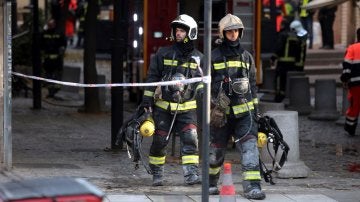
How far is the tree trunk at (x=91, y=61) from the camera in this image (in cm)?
1877

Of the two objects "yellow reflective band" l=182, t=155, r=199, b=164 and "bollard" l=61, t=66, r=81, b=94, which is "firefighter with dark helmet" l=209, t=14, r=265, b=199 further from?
"bollard" l=61, t=66, r=81, b=94

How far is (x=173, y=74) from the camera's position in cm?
1060

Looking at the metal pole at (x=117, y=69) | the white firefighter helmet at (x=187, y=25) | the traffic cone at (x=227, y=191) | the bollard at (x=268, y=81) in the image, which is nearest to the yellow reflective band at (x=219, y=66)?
the white firefighter helmet at (x=187, y=25)

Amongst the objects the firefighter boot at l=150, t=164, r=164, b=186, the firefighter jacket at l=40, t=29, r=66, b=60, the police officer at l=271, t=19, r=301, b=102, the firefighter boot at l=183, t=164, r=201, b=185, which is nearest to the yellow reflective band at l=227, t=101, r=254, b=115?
the firefighter boot at l=183, t=164, r=201, b=185

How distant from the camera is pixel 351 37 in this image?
28.0 m

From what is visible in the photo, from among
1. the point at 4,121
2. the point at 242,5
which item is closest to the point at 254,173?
the point at 4,121

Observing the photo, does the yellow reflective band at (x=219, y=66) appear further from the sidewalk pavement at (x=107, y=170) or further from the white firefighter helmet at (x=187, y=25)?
the sidewalk pavement at (x=107, y=170)

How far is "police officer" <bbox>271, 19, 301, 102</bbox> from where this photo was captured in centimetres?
2119

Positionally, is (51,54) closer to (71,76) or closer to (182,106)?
(71,76)

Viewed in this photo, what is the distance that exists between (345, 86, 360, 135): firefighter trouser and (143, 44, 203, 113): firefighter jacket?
6.15 meters

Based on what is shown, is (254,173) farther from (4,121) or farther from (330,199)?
(4,121)

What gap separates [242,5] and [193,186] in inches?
332

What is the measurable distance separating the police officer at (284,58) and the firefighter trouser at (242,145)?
11.0 m

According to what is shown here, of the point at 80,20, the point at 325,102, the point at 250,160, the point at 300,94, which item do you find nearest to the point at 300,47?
the point at 300,94
